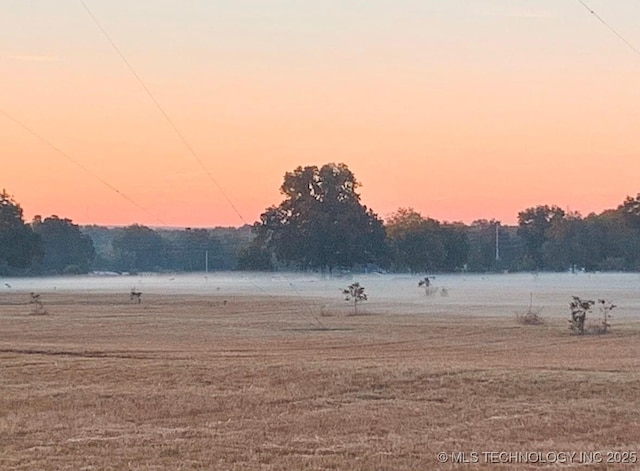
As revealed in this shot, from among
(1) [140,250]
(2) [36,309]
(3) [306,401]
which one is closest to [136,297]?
(2) [36,309]

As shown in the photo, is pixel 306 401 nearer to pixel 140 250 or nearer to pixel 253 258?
pixel 253 258

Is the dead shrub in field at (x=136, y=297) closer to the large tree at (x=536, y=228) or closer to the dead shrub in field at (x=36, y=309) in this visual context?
the dead shrub in field at (x=36, y=309)

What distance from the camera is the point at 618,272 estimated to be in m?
129

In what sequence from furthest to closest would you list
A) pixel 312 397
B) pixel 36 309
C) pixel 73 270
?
1. pixel 73 270
2. pixel 36 309
3. pixel 312 397

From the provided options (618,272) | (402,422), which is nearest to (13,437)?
(402,422)

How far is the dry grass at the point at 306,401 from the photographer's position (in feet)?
62.0

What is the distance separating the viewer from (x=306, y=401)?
24.2m

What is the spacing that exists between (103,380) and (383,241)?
109 m

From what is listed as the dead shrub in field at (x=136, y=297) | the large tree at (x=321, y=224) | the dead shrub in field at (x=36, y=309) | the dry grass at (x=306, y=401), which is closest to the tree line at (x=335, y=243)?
the large tree at (x=321, y=224)

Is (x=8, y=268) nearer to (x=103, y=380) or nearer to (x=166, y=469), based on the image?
(x=103, y=380)

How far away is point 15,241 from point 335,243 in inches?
1367

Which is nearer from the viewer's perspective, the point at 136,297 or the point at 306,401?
the point at 306,401

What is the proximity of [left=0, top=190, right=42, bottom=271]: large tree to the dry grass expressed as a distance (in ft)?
257

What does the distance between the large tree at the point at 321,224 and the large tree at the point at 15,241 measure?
84.5 ft
